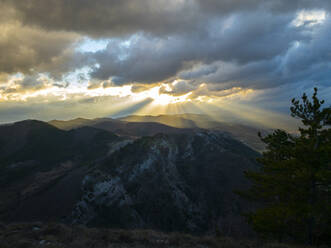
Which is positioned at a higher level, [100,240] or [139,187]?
[100,240]

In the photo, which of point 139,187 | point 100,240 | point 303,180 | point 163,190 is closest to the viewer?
point 100,240

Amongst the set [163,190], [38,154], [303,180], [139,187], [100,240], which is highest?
[303,180]

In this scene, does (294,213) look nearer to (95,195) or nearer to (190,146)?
(95,195)

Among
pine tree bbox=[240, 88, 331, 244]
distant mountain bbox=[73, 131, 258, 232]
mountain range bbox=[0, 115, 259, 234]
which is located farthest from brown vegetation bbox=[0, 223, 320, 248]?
distant mountain bbox=[73, 131, 258, 232]

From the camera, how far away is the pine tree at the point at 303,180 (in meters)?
12.7

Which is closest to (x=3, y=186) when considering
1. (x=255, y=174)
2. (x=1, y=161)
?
(x=1, y=161)

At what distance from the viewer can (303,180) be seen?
44.0ft

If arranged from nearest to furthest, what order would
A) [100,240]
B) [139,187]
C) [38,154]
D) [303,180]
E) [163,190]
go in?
[100,240]
[303,180]
[139,187]
[163,190]
[38,154]

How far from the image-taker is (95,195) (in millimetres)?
38562

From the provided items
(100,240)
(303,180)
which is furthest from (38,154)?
(303,180)

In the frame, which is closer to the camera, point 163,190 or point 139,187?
point 139,187

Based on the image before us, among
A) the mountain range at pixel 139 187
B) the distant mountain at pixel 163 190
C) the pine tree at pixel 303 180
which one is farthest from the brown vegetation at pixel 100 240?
the distant mountain at pixel 163 190

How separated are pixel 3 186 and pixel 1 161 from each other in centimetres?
2827

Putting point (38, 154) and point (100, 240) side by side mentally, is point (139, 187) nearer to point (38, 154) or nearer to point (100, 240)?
point (100, 240)
